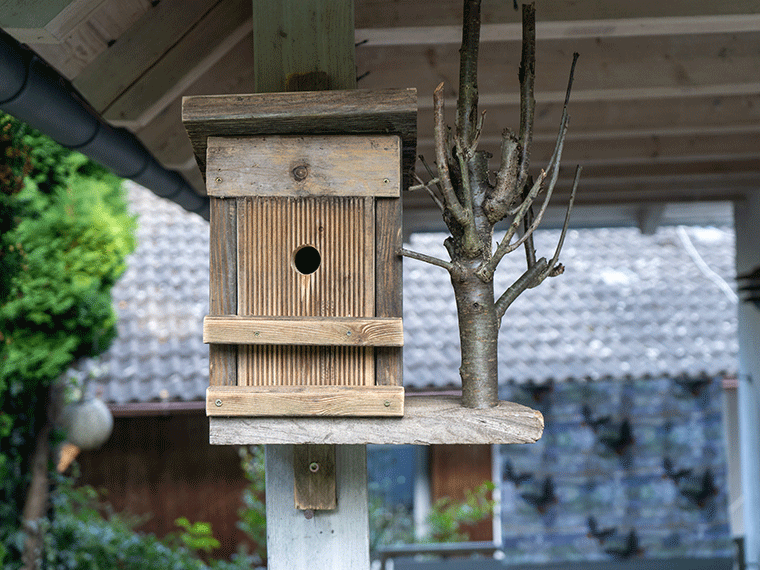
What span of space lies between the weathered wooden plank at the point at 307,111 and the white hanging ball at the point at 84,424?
12.4ft

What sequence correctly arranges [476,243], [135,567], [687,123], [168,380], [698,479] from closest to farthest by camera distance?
[476,243] < [687,123] < [135,567] < [168,380] < [698,479]

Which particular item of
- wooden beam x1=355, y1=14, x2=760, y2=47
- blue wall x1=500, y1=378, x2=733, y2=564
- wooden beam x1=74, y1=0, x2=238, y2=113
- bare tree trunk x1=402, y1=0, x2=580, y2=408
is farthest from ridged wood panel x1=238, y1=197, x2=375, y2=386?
blue wall x1=500, y1=378, x2=733, y2=564

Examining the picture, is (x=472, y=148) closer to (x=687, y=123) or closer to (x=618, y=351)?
(x=687, y=123)

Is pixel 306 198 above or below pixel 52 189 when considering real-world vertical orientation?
below

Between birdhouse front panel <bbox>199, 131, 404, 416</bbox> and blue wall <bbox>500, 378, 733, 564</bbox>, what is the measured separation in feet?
17.1

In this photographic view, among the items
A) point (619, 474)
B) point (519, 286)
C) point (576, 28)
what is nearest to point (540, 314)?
point (619, 474)

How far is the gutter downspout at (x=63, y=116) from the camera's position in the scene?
1.75m

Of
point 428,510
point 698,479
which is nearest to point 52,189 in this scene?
point 428,510

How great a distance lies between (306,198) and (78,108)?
47.8 inches

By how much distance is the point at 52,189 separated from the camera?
4172mm

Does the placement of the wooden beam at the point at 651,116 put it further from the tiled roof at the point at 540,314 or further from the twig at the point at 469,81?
the tiled roof at the point at 540,314

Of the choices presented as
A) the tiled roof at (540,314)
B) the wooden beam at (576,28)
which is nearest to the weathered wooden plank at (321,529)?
the wooden beam at (576,28)

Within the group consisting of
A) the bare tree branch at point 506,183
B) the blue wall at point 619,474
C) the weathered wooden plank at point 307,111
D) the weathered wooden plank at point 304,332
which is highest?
the weathered wooden plank at point 307,111

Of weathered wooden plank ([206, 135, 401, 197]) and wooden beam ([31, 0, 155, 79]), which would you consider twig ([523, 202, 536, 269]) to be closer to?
weathered wooden plank ([206, 135, 401, 197])
